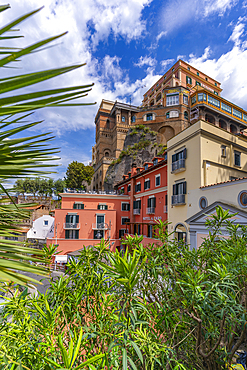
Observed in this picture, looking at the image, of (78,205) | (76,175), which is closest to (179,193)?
(78,205)

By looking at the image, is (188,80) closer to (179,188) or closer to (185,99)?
(185,99)

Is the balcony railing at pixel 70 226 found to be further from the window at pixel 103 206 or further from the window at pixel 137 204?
the window at pixel 137 204

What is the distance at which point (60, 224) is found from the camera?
22953 millimetres

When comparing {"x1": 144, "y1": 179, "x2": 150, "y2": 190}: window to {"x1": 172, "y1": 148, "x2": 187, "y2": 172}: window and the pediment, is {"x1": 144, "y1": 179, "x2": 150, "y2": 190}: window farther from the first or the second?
the pediment

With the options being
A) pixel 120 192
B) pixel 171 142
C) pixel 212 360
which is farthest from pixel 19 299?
pixel 120 192

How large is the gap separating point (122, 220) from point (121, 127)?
1037 inches

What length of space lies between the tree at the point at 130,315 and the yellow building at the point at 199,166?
32.3ft

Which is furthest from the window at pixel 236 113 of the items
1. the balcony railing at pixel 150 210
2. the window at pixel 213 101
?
the balcony railing at pixel 150 210

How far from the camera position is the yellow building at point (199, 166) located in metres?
13.3

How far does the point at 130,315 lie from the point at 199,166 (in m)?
13.0

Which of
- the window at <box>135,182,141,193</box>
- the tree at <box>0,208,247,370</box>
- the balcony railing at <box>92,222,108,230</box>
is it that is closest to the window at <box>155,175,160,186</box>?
the window at <box>135,182,141,193</box>

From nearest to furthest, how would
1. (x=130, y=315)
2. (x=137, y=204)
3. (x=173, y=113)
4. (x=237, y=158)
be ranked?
(x=130, y=315), (x=237, y=158), (x=137, y=204), (x=173, y=113)

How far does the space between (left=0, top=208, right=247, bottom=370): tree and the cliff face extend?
3642 cm

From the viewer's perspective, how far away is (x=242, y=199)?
10.1 m
